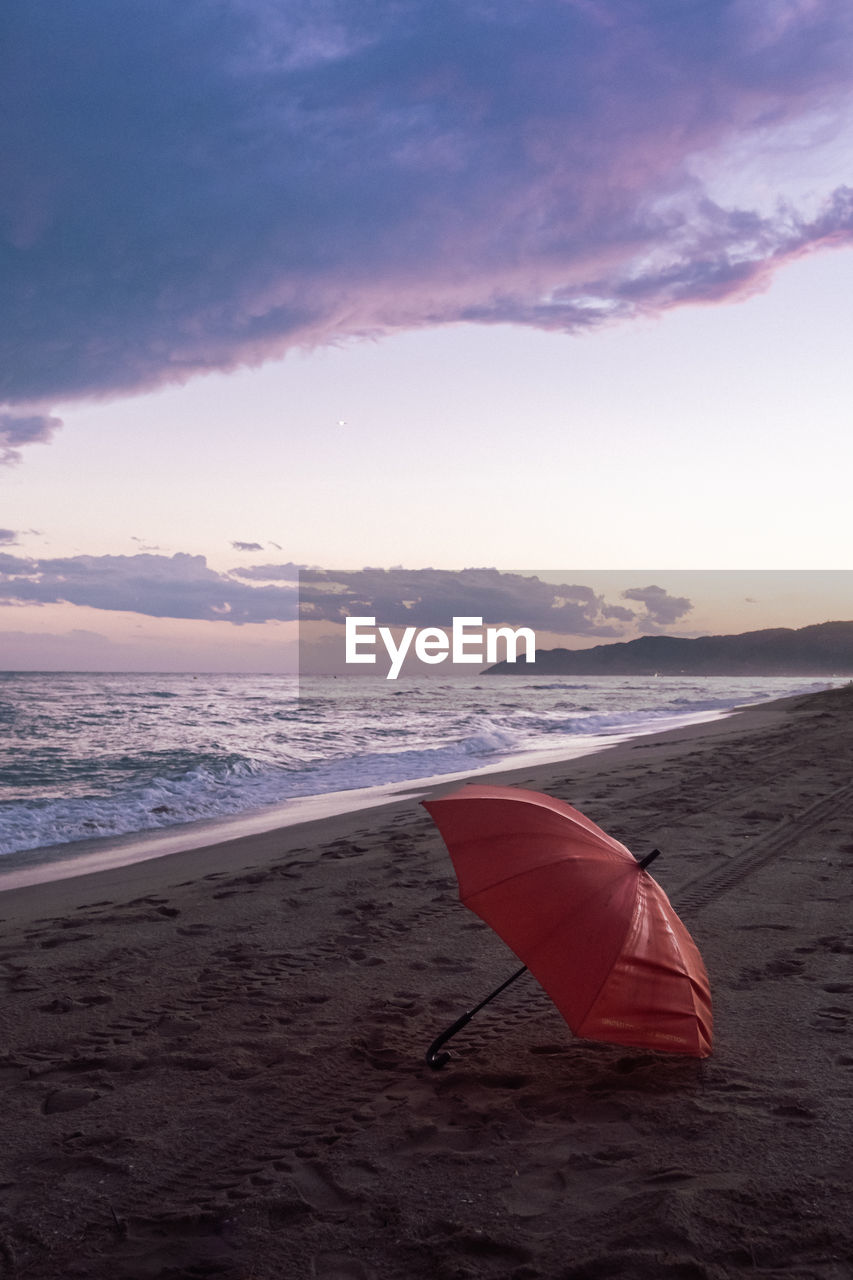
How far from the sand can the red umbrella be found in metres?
0.34

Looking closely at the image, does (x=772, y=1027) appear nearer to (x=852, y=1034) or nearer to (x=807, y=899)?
(x=852, y=1034)

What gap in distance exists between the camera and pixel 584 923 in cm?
290

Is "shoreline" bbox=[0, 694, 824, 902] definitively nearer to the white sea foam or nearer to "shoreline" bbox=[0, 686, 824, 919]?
"shoreline" bbox=[0, 686, 824, 919]

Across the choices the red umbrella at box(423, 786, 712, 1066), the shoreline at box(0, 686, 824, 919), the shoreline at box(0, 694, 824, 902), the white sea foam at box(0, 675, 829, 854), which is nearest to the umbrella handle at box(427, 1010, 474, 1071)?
the red umbrella at box(423, 786, 712, 1066)

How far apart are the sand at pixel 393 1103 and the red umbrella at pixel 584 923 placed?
339 mm

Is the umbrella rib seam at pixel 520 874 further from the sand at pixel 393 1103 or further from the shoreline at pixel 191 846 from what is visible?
the shoreline at pixel 191 846

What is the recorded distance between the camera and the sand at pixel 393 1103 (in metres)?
2.26

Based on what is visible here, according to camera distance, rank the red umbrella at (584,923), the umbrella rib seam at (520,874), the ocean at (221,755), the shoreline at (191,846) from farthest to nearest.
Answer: the ocean at (221,755) < the shoreline at (191,846) < the umbrella rib seam at (520,874) < the red umbrella at (584,923)

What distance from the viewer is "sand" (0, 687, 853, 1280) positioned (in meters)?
2.26

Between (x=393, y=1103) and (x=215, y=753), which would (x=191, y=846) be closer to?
(x=393, y=1103)

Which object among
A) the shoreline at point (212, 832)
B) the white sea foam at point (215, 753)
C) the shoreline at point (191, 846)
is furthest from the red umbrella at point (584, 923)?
the white sea foam at point (215, 753)

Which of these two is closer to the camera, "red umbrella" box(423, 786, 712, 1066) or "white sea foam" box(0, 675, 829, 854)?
"red umbrella" box(423, 786, 712, 1066)

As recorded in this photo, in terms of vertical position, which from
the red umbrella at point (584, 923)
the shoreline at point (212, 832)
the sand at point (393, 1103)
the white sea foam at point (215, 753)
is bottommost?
the white sea foam at point (215, 753)

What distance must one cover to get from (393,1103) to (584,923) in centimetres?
98
